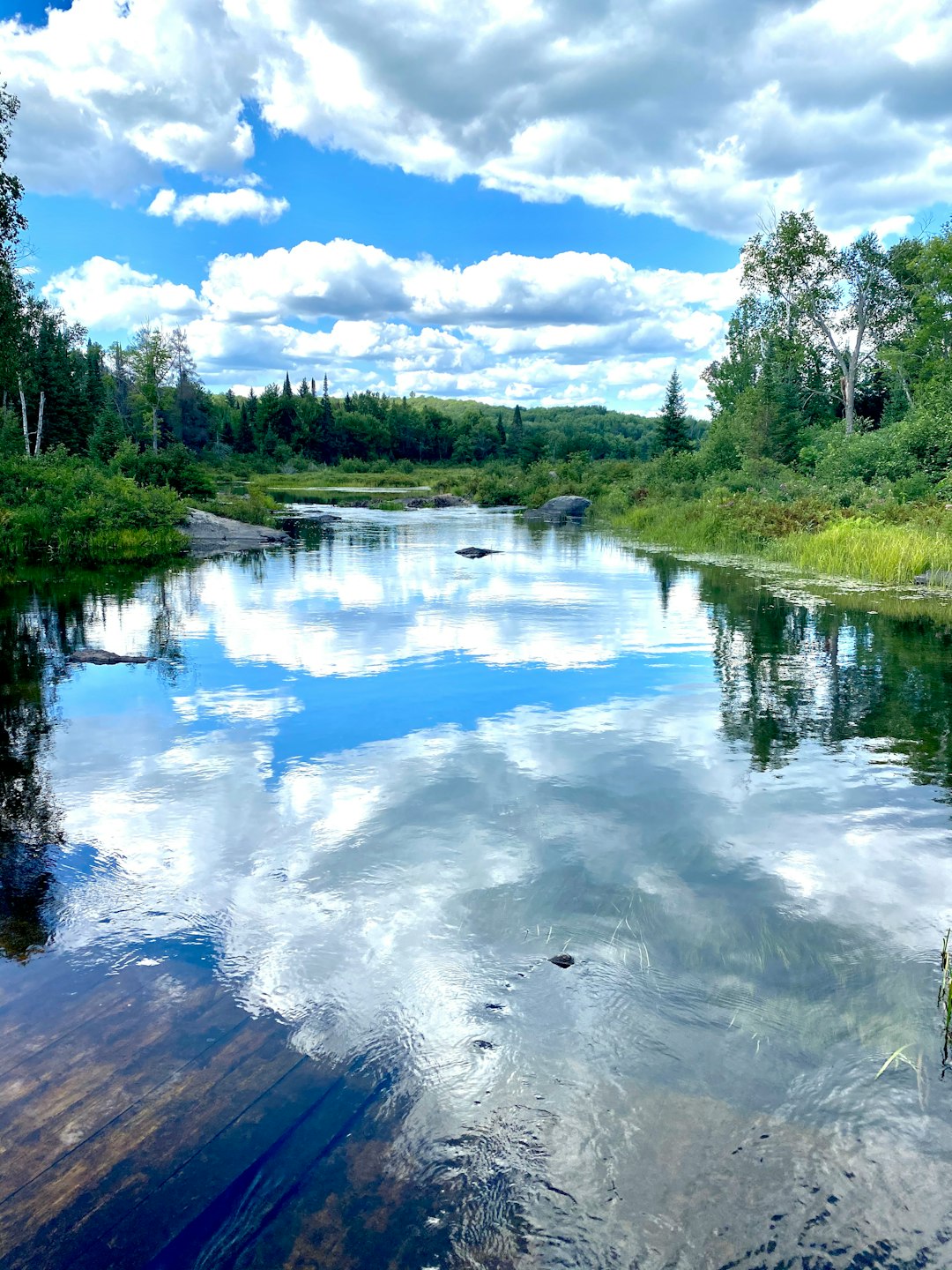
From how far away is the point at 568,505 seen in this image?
53375mm

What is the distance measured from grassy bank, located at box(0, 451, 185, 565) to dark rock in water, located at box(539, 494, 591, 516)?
2705 centimetres

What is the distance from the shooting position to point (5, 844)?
21.2 feet

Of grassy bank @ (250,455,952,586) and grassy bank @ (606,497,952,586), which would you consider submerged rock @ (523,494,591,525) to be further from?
grassy bank @ (606,497,952,586)

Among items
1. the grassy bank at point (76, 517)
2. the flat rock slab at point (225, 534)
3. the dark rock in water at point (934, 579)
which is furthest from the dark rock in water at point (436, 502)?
the dark rock in water at point (934, 579)

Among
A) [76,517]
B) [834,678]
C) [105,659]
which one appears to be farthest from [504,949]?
[76,517]

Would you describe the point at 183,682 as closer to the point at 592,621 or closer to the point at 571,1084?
the point at 592,621

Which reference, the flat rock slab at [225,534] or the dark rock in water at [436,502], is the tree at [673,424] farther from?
the flat rock slab at [225,534]

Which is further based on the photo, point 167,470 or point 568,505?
point 568,505

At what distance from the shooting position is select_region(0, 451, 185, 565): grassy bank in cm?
2480

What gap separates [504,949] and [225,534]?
32.4m

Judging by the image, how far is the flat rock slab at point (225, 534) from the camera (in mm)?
32938

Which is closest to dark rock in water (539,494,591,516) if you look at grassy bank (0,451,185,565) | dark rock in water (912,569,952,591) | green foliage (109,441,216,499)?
green foliage (109,441,216,499)

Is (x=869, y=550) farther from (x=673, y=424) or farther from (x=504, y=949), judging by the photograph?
(x=673, y=424)

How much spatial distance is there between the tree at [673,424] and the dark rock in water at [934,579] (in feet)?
120
